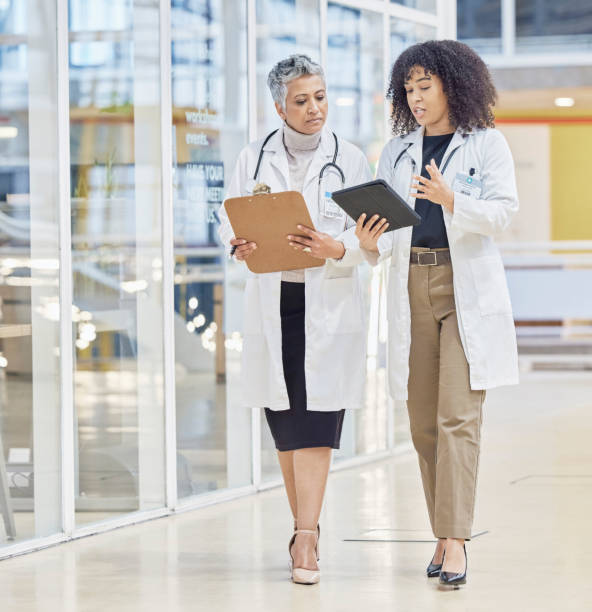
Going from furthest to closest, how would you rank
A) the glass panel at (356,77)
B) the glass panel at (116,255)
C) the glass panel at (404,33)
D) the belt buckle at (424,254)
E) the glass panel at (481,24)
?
the glass panel at (481,24), the glass panel at (404,33), the glass panel at (356,77), the glass panel at (116,255), the belt buckle at (424,254)

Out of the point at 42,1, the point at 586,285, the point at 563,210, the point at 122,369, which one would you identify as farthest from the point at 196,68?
the point at 563,210

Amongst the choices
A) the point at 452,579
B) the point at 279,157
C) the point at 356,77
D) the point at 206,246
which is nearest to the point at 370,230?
the point at 279,157

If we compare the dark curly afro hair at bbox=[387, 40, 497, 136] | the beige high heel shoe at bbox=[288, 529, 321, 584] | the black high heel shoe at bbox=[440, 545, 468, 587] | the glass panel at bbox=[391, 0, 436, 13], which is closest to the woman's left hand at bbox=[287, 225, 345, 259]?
the dark curly afro hair at bbox=[387, 40, 497, 136]

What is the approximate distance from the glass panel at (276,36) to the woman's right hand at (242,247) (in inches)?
72.8

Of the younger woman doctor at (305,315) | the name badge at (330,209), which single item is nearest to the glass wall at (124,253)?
the younger woman doctor at (305,315)

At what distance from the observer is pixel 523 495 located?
5043 millimetres

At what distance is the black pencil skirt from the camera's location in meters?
3.63

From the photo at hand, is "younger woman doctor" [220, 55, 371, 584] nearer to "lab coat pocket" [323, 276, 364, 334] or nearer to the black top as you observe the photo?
"lab coat pocket" [323, 276, 364, 334]

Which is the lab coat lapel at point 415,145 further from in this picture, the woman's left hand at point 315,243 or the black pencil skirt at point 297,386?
the black pencil skirt at point 297,386

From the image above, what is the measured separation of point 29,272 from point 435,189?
62.8 inches

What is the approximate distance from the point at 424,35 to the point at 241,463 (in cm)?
256

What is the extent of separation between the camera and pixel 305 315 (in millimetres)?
3594

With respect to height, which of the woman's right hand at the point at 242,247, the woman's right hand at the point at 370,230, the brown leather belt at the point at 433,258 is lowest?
the brown leather belt at the point at 433,258

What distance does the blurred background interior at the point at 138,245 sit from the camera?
4.23 m
